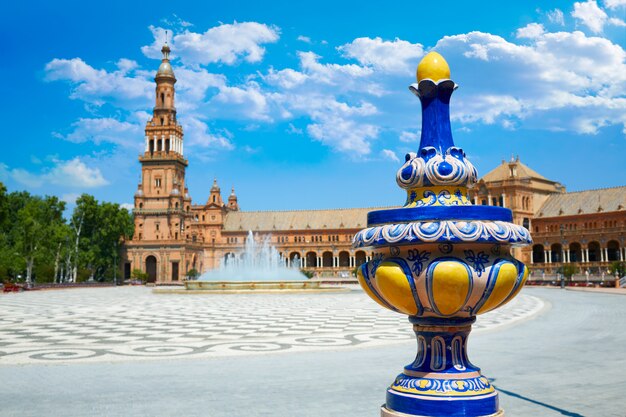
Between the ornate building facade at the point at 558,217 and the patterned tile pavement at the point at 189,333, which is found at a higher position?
the ornate building facade at the point at 558,217

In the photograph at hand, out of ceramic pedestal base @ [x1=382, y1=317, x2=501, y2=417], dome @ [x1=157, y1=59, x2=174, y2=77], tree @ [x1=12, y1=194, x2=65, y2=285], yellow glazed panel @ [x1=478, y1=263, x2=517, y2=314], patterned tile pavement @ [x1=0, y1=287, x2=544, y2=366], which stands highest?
dome @ [x1=157, y1=59, x2=174, y2=77]

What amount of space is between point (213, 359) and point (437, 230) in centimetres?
756

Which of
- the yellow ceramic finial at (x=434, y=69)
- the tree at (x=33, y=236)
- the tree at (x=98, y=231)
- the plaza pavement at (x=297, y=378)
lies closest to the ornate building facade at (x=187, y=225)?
the tree at (x=98, y=231)

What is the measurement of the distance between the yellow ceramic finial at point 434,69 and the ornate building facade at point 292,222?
67467mm

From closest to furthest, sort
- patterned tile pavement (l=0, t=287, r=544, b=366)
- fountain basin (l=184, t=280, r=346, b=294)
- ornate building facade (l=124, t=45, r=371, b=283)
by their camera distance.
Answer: patterned tile pavement (l=0, t=287, r=544, b=366)
fountain basin (l=184, t=280, r=346, b=294)
ornate building facade (l=124, t=45, r=371, b=283)

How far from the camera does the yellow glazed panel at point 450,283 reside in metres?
4.12

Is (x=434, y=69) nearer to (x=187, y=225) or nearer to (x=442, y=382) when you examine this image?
(x=442, y=382)

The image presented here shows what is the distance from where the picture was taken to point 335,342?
42.9 feet

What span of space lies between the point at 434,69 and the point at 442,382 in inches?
95.2

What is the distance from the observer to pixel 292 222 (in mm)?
103062

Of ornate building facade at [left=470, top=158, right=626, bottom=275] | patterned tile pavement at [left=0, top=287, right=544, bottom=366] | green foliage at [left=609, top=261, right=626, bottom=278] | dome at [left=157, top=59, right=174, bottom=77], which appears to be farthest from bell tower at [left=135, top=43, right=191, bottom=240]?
patterned tile pavement at [left=0, top=287, right=544, bottom=366]

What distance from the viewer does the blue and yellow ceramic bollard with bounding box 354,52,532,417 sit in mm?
4172

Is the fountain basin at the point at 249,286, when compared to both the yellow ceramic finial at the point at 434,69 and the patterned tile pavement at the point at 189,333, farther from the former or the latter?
the yellow ceramic finial at the point at 434,69

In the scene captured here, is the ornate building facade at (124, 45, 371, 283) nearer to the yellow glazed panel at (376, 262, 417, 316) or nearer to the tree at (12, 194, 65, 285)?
the tree at (12, 194, 65, 285)
